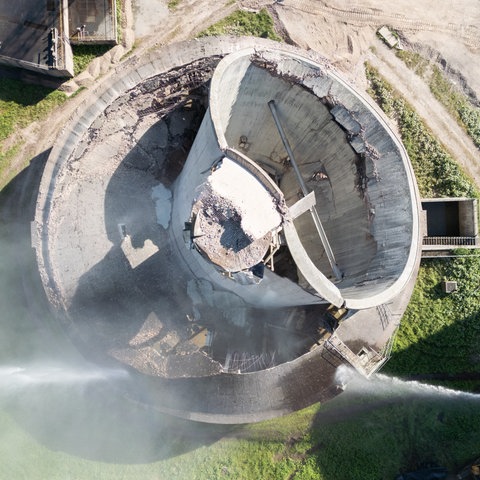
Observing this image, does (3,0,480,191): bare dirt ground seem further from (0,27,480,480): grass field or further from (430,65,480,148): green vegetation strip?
(0,27,480,480): grass field

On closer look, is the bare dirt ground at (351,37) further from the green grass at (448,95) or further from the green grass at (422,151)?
the green grass at (422,151)

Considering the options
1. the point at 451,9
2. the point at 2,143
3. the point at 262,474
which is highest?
the point at 451,9

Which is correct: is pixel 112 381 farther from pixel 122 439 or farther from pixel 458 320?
pixel 458 320

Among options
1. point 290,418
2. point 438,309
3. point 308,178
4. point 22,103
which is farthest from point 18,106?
point 438,309

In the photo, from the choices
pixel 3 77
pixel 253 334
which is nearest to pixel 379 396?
pixel 253 334

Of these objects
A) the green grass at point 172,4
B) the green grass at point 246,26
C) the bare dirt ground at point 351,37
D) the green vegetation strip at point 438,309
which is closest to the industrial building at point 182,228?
the green grass at point 246,26

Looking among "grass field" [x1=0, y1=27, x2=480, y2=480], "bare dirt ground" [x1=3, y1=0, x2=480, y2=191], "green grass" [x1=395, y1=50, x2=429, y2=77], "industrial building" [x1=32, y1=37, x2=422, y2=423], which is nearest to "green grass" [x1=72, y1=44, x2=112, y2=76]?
"bare dirt ground" [x1=3, y1=0, x2=480, y2=191]
